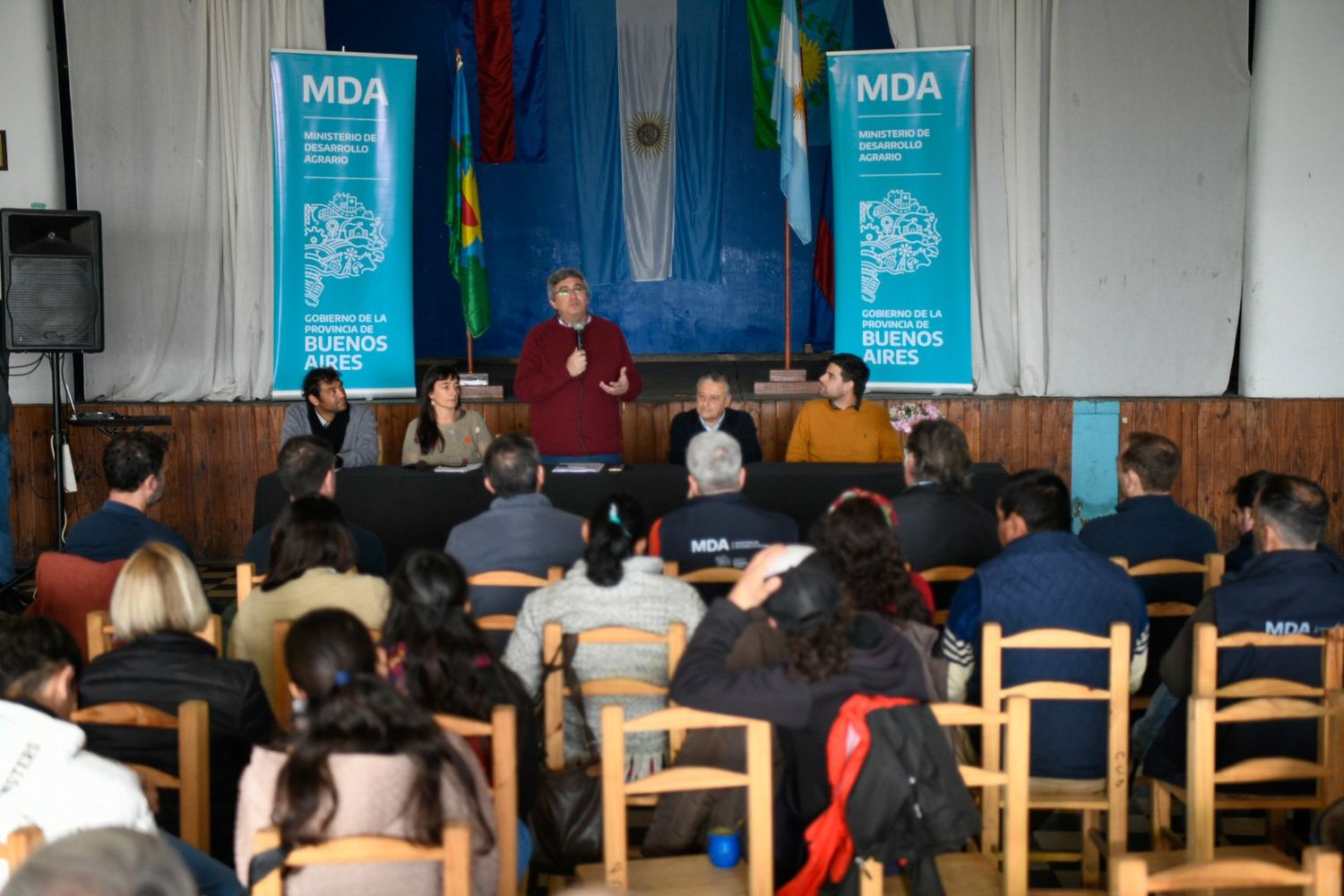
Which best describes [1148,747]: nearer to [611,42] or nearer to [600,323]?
[600,323]

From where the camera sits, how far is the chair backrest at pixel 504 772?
2.38 m

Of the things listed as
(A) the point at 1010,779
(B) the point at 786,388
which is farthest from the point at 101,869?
(B) the point at 786,388

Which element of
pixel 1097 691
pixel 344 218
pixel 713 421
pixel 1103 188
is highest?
pixel 1103 188

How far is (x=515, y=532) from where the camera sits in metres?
4.02

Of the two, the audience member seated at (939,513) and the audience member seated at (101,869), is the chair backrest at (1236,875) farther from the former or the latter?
the audience member seated at (939,513)

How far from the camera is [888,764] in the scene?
7.94 feet

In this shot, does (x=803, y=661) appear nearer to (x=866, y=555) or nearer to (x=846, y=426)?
(x=866, y=555)

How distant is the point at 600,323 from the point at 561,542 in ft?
7.79

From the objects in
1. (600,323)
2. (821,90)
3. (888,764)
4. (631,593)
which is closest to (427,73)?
(821,90)

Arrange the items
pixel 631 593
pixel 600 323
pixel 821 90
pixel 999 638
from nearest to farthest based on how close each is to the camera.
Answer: pixel 999 638 < pixel 631 593 < pixel 600 323 < pixel 821 90

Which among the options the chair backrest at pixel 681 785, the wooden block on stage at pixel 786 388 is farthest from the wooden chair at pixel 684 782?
the wooden block on stage at pixel 786 388

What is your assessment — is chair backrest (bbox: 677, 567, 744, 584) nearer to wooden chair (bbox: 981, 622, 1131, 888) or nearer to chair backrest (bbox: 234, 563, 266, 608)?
wooden chair (bbox: 981, 622, 1131, 888)

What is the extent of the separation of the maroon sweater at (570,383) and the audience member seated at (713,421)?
301 millimetres

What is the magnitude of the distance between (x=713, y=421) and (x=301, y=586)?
3.11 metres
